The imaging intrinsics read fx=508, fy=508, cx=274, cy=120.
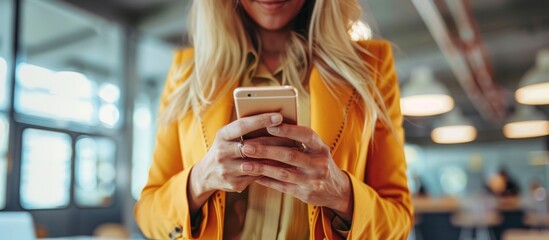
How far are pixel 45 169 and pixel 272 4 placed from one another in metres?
5.68

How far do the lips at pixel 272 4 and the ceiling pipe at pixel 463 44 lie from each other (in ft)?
14.0

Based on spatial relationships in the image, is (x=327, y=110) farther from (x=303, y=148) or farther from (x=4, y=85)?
(x=4, y=85)

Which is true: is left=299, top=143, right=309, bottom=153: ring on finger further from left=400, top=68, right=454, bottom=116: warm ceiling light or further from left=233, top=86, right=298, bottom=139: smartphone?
left=400, top=68, right=454, bottom=116: warm ceiling light

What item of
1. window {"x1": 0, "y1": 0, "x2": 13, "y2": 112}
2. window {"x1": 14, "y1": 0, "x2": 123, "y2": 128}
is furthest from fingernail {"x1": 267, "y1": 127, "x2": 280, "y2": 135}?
window {"x1": 14, "y1": 0, "x2": 123, "y2": 128}

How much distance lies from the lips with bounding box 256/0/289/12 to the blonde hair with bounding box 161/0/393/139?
6 centimetres

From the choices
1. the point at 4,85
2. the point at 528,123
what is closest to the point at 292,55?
the point at 4,85

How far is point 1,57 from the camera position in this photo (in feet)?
17.4

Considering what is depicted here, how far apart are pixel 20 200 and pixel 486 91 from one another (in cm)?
739

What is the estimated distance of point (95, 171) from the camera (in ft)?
21.1

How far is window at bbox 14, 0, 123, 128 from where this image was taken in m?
5.86

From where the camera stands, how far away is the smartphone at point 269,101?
0.62 m

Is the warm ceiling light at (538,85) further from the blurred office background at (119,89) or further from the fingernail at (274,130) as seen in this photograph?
the fingernail at (274,130)

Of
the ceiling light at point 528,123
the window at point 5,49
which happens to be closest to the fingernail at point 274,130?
the window at point 5,49

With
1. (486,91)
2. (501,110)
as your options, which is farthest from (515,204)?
(501,110)
